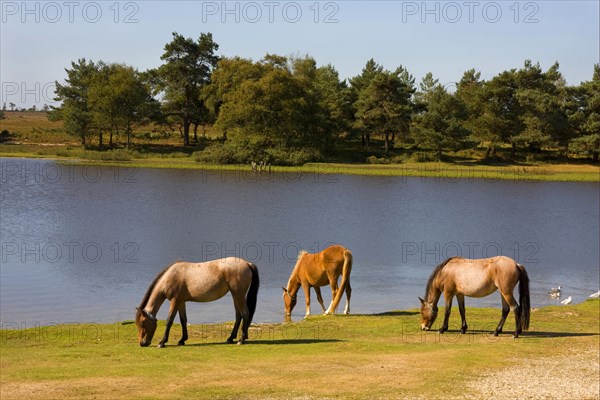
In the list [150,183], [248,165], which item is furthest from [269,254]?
[248,165]

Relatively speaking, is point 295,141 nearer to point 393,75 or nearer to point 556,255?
point 393,75

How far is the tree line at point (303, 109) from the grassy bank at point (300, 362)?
237 ft

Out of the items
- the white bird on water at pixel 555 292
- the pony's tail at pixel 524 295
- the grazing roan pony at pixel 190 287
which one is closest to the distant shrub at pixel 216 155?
the white bird on water at pixel 555 292

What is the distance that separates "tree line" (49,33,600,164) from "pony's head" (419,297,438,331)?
71815mm

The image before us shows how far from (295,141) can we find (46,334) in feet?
250

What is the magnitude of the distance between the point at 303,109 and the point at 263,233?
2072 inches

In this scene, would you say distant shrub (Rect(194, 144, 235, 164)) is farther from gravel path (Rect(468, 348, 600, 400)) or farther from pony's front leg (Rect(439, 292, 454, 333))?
gravel path (Rect(468, 348, 600, 400))

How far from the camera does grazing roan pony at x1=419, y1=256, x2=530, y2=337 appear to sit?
17.9m

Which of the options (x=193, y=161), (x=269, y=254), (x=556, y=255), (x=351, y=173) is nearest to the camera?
(x=269, y=254)

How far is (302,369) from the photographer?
45.8ft

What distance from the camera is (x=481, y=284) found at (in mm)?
18125

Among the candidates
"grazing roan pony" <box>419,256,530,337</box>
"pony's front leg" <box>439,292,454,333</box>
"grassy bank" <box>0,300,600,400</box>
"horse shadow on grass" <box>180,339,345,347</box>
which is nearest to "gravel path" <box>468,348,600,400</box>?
"grassy bank" <box>0,300,600,400</box>

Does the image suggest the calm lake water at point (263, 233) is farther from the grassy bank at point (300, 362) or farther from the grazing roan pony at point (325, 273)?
the grassy bank at point (300, 362)

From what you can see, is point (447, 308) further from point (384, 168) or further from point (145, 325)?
point (384, 168)
